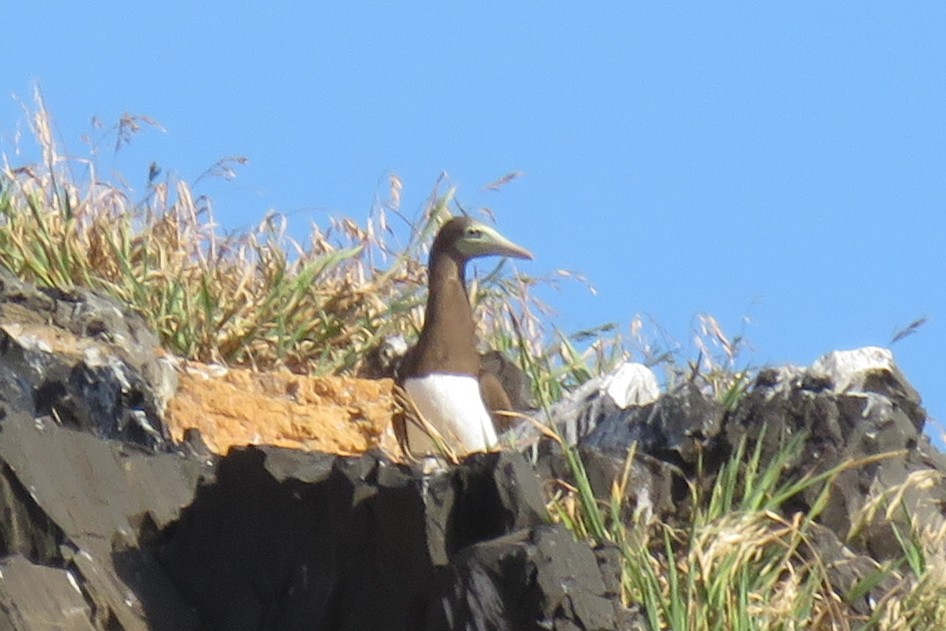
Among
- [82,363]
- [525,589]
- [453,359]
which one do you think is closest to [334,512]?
[525,589]

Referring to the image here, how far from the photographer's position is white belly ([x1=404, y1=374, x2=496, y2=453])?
8.12 m

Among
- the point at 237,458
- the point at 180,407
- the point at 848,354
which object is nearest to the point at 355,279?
the point at 180,407

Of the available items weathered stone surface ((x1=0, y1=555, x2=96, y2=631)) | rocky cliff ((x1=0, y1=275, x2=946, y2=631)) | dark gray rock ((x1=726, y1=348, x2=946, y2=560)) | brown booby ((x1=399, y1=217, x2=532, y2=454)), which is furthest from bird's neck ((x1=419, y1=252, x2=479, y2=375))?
weathered stone surface ((x1=0, y1=555, x2=96, y2=631))

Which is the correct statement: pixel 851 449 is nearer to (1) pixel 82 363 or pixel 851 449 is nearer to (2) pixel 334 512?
(2) pixel 334 512

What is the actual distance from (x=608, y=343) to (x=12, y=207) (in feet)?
9.83

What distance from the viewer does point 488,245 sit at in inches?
352

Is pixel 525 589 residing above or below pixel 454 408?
below

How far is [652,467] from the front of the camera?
643cm

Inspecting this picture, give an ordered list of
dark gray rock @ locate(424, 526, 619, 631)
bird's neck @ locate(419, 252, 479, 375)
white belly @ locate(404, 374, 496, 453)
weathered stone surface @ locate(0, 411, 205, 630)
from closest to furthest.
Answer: dark gray rock @ locate(424, 526, 619, 631), weathered stone surface @ locate(0, 411, 205, 630), white belly @ locate(404, 374, 496, 453), bird's neck @ locate(419, 252, 479, 375)

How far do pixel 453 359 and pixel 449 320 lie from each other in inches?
8.7

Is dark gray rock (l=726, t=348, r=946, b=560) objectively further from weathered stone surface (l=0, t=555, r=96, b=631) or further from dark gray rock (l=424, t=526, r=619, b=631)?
weathered stone surface (l=0, t=555, r=96, b=631)

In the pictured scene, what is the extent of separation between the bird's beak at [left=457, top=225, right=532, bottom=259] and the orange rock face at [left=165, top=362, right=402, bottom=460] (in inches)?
28.1

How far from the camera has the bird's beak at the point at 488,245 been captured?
891 centimetres

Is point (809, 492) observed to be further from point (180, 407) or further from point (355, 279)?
point (355, 279)
